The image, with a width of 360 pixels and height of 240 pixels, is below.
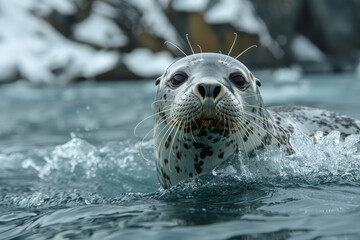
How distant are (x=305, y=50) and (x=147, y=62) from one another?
7320 mm

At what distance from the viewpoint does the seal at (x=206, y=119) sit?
8.09 feet

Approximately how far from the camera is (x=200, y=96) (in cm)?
243

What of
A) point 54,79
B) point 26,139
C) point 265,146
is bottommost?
point 265,146

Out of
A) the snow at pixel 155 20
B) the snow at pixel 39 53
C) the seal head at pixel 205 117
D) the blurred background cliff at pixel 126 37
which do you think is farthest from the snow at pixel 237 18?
the seal head at pixel 205 117

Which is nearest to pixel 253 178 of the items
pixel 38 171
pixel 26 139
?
pixel 38 171

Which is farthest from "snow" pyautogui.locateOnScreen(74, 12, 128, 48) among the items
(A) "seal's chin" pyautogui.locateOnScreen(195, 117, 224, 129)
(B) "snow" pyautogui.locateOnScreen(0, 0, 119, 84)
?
(A) "seal's chin" pyautogui.locateOnScreen(195, 117, 224, 129)

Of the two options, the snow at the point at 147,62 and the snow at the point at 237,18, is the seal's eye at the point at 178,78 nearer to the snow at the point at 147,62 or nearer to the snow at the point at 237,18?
the snow at the point at 147,62

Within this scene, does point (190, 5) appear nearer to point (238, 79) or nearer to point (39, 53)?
point (39, 53)

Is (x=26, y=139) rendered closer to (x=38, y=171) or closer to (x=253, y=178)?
(x=38, y=171)

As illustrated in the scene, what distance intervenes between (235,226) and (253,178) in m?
0.86

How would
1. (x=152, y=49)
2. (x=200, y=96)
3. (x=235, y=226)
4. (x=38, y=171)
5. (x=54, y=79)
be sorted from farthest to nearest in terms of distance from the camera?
(x=152, y=49) < (x=54, y=79) < (x=38, y=171) < (x=200, y=96) < (x=235, y=226)

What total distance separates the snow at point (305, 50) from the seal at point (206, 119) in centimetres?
1626

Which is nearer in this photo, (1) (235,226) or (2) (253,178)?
(1) (235,226)

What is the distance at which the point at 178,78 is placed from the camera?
287 cm
